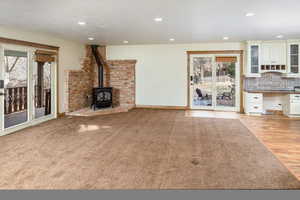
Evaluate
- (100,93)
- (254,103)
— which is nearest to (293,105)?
(254,103)

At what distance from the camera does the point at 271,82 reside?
28.0ft

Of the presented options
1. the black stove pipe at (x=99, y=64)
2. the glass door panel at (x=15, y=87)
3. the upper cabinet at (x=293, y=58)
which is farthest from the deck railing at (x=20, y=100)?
the upper cabinet at (x=293, y=58)

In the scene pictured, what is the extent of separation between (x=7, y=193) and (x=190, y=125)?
15.2 feet

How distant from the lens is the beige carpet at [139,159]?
9.82 feet

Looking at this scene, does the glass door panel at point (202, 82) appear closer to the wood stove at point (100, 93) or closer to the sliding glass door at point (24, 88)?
the wood stove at point (100, 93)

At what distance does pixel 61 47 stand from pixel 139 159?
5357mm

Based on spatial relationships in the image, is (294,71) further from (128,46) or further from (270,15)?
(128,46)

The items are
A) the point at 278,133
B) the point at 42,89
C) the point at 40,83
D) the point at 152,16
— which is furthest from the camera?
the point at 42,89

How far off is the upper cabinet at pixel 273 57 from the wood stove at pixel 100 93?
16.6 ft

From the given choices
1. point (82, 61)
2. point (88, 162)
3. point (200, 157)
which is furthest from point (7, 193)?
point (82, 61)

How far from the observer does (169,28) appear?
6117mm

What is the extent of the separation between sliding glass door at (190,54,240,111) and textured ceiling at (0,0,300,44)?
2385 mm

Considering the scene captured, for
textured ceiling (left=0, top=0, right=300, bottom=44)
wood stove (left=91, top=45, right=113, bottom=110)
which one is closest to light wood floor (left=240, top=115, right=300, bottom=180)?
textured ceiling (left=0, top=0, right=300, bottom=44)

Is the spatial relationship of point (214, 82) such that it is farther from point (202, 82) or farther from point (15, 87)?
point (15, 87)
